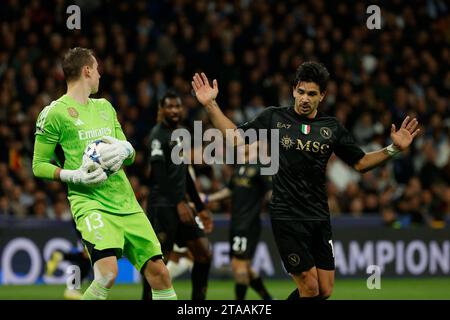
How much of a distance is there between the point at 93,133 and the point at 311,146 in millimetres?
1833

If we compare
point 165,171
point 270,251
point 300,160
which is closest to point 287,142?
point 300,160

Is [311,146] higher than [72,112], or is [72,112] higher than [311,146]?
[72,112]

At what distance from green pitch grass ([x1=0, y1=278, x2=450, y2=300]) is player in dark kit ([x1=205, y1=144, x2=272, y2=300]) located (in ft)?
2.18

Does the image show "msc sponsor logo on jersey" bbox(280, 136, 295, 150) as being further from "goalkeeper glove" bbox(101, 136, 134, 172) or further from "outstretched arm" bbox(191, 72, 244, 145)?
"goalkeeper glove" bbox(101, 136, 134, 172)

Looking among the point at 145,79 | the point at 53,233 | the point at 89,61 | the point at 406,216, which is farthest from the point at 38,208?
the point at 89,61

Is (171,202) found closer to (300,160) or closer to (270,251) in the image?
(300,160)

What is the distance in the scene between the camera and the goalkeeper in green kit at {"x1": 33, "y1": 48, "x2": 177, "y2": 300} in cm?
724

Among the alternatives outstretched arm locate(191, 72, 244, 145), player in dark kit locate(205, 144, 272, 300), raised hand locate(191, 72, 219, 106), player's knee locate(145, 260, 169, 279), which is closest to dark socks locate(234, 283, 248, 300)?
player in dark kit locate(205, 144, 272, 300)

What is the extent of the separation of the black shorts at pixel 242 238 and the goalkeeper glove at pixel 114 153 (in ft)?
16.3

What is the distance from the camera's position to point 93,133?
7551 mm

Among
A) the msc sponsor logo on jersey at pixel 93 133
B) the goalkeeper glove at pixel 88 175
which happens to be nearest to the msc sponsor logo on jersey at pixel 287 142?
the msc sponsor logo on jersey at pixel 93 133

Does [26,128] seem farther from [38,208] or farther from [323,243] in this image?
[323,243]

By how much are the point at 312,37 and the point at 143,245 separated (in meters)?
13.5
